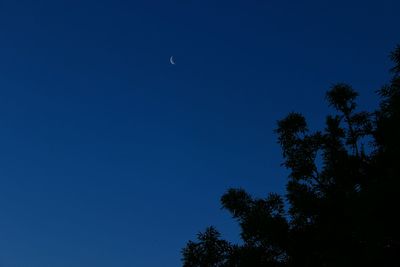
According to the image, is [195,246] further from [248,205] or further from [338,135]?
[338,135]

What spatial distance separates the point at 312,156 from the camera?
21.3m

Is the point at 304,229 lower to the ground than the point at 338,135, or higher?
lower

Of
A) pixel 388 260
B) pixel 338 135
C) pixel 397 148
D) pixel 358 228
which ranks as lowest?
pixel 388 260

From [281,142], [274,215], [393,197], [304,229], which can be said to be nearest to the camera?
[393,197]

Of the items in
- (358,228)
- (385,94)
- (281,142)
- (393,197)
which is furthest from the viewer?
(281,142)

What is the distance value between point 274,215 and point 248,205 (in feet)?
5.35

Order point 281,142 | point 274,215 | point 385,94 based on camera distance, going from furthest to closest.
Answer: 1. point 281,142
2. point 274,215
3. point 385,94

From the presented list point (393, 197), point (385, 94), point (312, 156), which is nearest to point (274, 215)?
point (312, 156)

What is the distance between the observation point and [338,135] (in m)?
21.1

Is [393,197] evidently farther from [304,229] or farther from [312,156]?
[312,156]

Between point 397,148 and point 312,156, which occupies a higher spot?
point 312,156

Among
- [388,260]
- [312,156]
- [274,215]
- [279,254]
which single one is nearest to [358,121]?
→ [312,156]

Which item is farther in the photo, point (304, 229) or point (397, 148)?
point (304, 229)

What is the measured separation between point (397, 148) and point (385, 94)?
4102 millimetres
